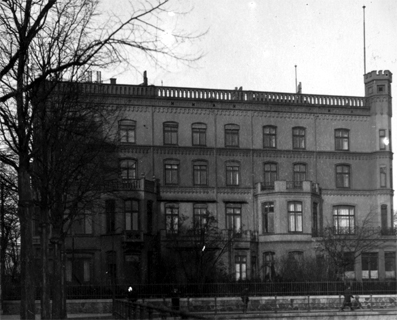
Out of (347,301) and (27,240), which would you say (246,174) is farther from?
(27,240)

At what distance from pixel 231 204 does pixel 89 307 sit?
2173cm

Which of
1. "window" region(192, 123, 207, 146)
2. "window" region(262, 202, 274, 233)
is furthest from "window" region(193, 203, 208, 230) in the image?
"window" region(192, 123, 207, 146)

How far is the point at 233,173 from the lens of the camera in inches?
2371

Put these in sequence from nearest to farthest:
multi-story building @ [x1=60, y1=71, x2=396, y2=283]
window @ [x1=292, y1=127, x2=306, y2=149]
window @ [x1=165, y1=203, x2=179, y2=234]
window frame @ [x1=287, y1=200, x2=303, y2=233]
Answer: multi-story building @ [x1=60, y1=71, x2=396, y2=283]
window @ [x1=165, y1=203, x2=179, y2=234]
window frame @ [x1=287, y1=200, x2=303, y2=233]
window @ [x1=292, y1=127, x2=306, y2=149]

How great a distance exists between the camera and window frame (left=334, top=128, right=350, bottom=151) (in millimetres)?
62438

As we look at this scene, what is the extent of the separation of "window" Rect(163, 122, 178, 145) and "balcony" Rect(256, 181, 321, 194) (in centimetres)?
706

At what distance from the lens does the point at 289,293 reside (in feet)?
142

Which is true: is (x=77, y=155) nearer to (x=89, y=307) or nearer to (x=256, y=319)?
(x=256, y=319)

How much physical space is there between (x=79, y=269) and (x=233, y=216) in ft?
39.5

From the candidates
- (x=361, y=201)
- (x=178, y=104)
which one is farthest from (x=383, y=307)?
(x=178, y=104)

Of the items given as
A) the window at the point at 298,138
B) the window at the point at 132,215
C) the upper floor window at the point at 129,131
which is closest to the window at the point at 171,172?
the upper floor window at the point at 129,131

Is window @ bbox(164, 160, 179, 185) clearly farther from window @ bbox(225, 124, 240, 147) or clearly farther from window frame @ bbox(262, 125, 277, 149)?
window frame @ bbox(262, 125, 277, 149)

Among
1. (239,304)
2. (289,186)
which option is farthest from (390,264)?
(239,304)

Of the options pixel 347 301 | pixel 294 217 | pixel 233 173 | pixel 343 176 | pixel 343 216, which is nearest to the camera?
pixel 347 301
